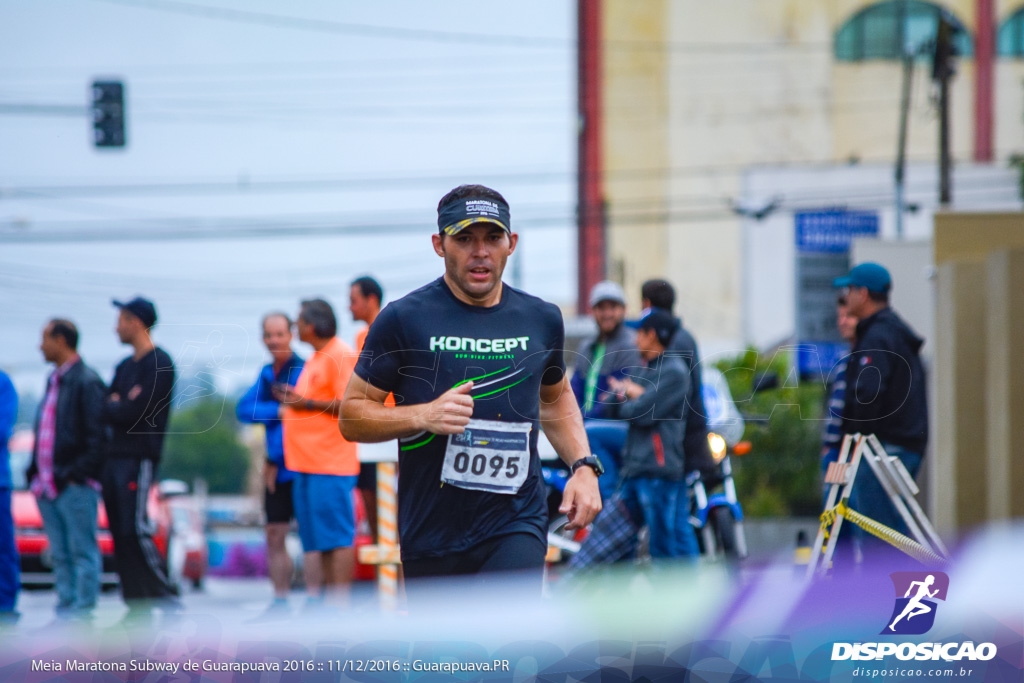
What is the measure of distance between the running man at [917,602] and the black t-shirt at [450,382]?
160 centimetres

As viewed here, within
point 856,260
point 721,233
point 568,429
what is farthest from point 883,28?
point 568,429

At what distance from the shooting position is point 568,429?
4.56m

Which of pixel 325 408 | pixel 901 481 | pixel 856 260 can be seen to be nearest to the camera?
pixel 901 481

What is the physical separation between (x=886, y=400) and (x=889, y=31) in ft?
117

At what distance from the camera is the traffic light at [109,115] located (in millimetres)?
18641

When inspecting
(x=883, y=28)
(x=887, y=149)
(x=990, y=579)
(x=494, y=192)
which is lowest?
(x=990, y=579)

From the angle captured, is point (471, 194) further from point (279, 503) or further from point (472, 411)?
point (279, 503)

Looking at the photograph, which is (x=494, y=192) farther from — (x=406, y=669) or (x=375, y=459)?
(x=375, y=459)

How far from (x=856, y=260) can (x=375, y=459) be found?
750 cm

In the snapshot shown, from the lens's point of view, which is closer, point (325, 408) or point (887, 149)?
point (325, 408)

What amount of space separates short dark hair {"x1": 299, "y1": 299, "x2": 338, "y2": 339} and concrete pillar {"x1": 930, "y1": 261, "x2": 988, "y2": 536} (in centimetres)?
624

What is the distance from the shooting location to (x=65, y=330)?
8906mm

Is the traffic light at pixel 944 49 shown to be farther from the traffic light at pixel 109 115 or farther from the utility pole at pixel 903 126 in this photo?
the traffic light at pixel 109 115

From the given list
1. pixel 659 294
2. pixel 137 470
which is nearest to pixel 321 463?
pixel 137 470
